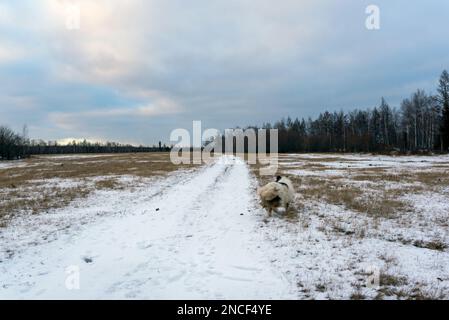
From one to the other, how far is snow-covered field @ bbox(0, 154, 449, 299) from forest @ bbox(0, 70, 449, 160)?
71.0 meters

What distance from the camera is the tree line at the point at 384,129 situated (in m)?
88.5

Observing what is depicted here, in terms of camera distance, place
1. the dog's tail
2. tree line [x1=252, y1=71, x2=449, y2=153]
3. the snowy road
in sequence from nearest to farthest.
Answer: the snowy road → the dog's tail → tree line [x1=252, y1=71, x2=449, y2=153]

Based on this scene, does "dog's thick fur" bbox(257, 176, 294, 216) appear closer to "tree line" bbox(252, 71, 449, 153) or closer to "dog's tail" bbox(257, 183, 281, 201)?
"dog's tail" bbox(257, 183, 281, 201)

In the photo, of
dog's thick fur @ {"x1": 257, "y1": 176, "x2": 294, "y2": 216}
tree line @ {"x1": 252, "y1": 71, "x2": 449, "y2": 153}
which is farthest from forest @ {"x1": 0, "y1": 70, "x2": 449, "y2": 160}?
dog's thick fur @ {"x1": 257, "y1": 176, "x2": 294, "y2": 216}

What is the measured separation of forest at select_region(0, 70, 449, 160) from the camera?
292 ft

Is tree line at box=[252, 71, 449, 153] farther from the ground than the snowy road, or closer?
farther from the ground

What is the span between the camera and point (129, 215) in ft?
44.3

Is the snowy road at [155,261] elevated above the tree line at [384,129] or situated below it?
below

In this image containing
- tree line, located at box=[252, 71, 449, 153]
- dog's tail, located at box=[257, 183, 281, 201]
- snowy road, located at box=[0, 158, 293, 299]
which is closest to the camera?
snowy road, located at box=[0, 158, 293, 299]

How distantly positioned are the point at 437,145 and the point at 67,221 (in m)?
99.6

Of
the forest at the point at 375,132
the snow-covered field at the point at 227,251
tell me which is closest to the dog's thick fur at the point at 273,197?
the snow-covered field at the point at 227,251

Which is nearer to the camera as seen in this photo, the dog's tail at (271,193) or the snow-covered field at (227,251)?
the snow-covered field at (227,251)

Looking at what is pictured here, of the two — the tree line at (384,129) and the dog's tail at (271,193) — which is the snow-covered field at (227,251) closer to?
the dog's tail at (271,193)

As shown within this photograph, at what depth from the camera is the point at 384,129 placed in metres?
128
